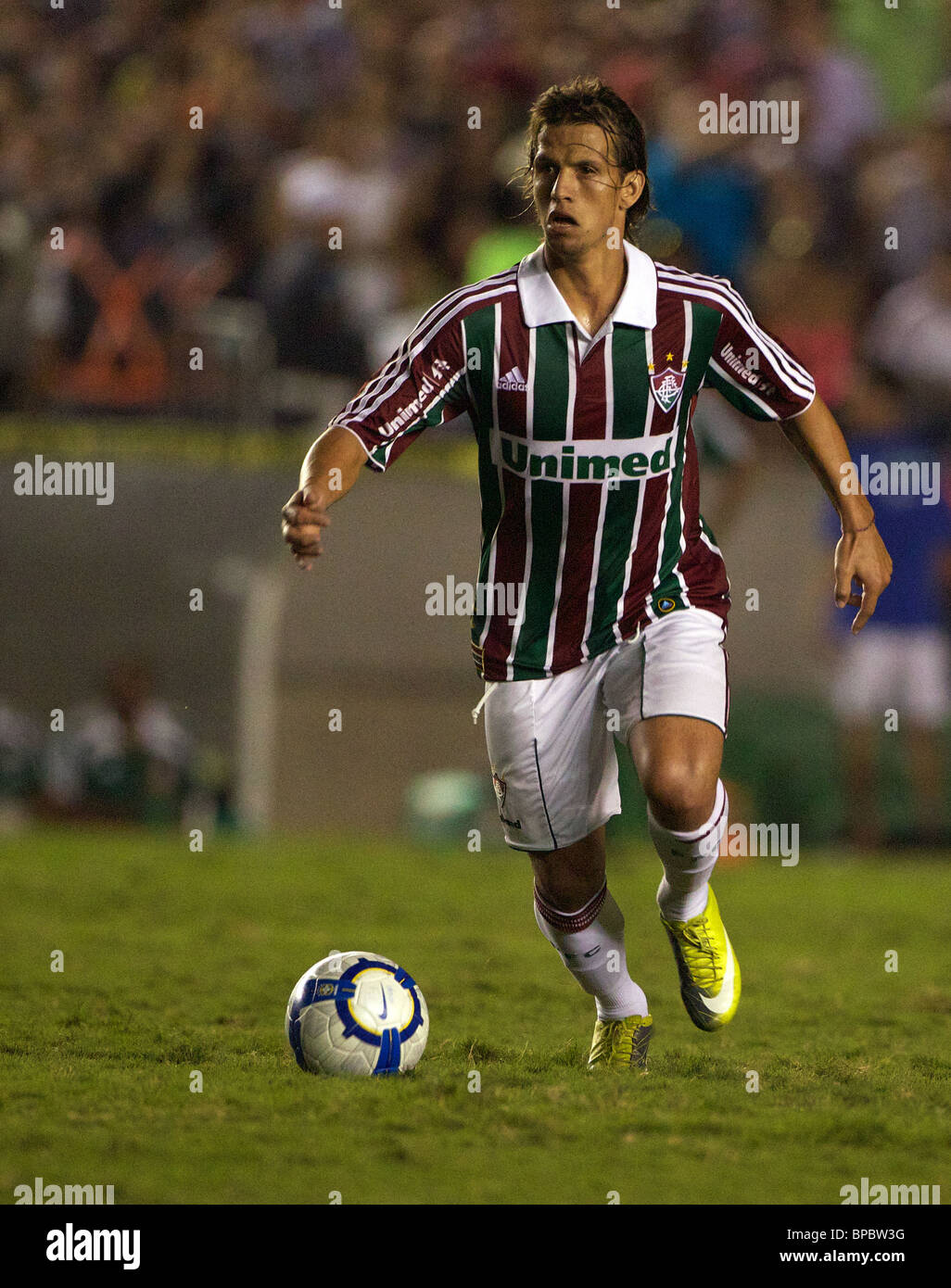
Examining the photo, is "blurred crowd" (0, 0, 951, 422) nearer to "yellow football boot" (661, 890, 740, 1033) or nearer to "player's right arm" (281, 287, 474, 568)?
"player's right arm" (281, 287, 474, 568)

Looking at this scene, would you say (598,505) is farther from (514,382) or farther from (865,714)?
(865,714)

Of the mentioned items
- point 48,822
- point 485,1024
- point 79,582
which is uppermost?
point 79,582

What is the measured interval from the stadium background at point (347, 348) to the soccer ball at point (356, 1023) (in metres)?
5.79

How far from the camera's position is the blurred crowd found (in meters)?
11.7

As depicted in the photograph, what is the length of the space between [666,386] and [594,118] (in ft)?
2.47

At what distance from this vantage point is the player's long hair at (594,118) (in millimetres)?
4715

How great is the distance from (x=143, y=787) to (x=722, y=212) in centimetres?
566

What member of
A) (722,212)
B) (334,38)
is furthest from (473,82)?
(722,212)

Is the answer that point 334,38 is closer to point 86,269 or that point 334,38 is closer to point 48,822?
point 86,269

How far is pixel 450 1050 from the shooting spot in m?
5.18

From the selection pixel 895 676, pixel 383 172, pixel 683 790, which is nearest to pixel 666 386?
pixel 683 790

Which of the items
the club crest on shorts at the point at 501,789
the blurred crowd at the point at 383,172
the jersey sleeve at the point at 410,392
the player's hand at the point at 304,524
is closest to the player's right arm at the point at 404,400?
the jersey sleeve at the point at 410,392

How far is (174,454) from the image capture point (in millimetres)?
11148

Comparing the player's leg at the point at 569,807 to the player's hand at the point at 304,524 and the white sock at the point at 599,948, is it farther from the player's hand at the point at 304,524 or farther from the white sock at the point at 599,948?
the player's hand at the point at 304,524
